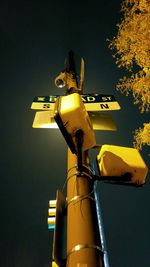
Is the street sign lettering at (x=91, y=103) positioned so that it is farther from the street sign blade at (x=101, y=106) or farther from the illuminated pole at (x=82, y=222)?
the illuminated pole at (x=82, y=222)

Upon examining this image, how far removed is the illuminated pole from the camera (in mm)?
1646

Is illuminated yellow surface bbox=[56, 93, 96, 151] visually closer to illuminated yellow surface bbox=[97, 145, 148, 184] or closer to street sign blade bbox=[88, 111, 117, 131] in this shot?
illuminated yellow surface bbox=[97, 145, 148, 184]

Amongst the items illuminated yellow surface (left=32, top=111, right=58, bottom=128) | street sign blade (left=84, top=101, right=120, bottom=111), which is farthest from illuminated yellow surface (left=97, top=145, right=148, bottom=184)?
street sign blade (left=84, top=101, right=120, bottom=111)

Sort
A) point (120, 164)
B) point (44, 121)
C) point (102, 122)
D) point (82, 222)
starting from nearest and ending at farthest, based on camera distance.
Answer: point (82, 222) < point (120, 164) < point (44, 121) < point (102, 122)

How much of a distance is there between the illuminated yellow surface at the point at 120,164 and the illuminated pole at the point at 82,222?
0.16m

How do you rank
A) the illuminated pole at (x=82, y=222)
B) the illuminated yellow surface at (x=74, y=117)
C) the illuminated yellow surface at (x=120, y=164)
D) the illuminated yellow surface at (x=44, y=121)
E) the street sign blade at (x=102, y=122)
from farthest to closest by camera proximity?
the street sign blade at (x=102, y=122) → the illuminated yellow surface at (x=44, y=121) → the illuminated yellow surface at (x=120, y=164) → the illuminated yellow surface at (x=74, y=117) → the illuminated pole at (x=82, y=222)

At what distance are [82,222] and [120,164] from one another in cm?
63

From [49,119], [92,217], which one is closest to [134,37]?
[49,119]

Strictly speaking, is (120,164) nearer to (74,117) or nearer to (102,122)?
(74,117)

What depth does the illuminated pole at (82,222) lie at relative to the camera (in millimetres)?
1646

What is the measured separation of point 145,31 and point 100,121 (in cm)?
536

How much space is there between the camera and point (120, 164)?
220cm

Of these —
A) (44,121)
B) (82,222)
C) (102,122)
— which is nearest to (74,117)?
(82,222)

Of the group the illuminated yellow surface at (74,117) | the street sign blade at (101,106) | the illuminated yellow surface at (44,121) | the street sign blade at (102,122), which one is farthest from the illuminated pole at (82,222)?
the street sign blade at (101,106)
